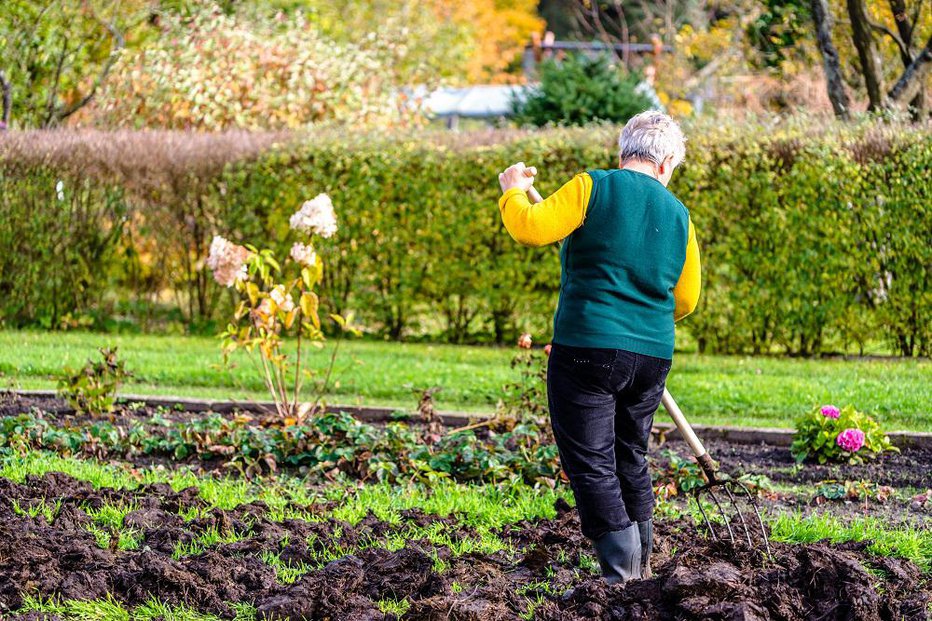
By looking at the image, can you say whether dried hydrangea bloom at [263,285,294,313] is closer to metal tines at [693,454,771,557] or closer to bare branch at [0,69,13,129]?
metal tines at [693,454,771,557]

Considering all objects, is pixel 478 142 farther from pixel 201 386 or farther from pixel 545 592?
pixel 545 592

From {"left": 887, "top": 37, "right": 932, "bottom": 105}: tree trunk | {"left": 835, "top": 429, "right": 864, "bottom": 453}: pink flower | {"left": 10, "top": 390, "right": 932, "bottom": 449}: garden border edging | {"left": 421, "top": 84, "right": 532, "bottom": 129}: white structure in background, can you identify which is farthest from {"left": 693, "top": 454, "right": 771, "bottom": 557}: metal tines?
{"left": 421, "top": 84, "right": 532, "bottom": 129}: white structure in background

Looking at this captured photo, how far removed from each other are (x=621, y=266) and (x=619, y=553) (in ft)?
2.91

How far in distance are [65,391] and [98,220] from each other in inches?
170

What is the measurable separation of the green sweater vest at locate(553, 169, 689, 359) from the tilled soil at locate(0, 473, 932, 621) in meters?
0.73

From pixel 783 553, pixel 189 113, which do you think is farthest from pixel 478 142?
pixel 783 553

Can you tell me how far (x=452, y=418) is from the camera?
6.57m

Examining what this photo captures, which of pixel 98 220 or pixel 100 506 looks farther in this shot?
pixel 98 220

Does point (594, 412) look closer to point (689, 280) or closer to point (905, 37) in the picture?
point (689, 280)

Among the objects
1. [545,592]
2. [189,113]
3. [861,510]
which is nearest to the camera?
[545,592]

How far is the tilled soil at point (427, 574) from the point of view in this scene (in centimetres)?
325

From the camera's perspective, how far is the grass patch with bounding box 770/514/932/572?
4078 millimetres

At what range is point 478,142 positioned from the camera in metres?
9.73

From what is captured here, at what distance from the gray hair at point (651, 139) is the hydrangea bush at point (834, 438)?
255cm
